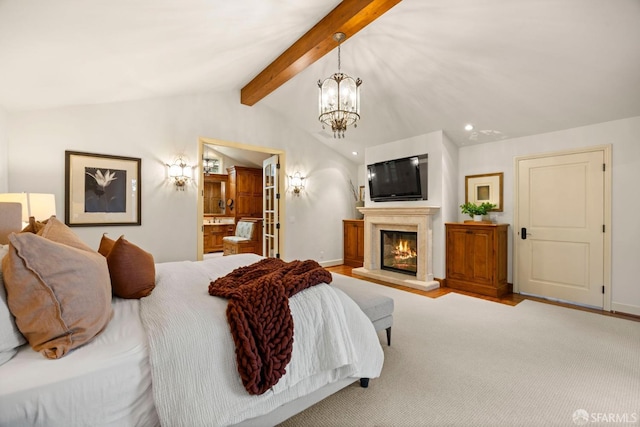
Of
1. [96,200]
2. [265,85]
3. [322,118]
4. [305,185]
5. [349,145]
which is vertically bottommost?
[96,200]

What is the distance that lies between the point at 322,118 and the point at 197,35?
132cm

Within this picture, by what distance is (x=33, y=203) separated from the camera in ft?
8.10

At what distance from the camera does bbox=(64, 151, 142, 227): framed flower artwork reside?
10.9 ft

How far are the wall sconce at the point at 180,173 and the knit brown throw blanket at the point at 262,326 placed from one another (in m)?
2.83

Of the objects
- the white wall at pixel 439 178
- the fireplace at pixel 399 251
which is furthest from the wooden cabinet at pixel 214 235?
the white wall at pixel 439 178

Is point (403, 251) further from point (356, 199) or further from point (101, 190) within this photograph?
point (101, 190)

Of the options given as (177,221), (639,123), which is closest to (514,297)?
(639,123)

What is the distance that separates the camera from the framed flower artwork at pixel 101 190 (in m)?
3.32

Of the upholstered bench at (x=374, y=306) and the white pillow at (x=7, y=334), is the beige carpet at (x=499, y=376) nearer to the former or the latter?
the upholstered bench at (x=374, y=306)

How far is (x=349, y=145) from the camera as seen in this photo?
5.69m

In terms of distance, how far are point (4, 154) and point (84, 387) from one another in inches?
127

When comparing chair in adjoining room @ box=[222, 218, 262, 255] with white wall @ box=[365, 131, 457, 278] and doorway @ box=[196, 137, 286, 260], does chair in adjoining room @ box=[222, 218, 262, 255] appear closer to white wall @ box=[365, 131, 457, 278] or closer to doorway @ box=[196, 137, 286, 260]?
doorway @ box=[196, 137, 286, 260]

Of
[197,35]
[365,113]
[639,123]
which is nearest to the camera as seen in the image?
[197,35]

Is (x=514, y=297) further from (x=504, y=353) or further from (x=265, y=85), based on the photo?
(x=265, y=85)
